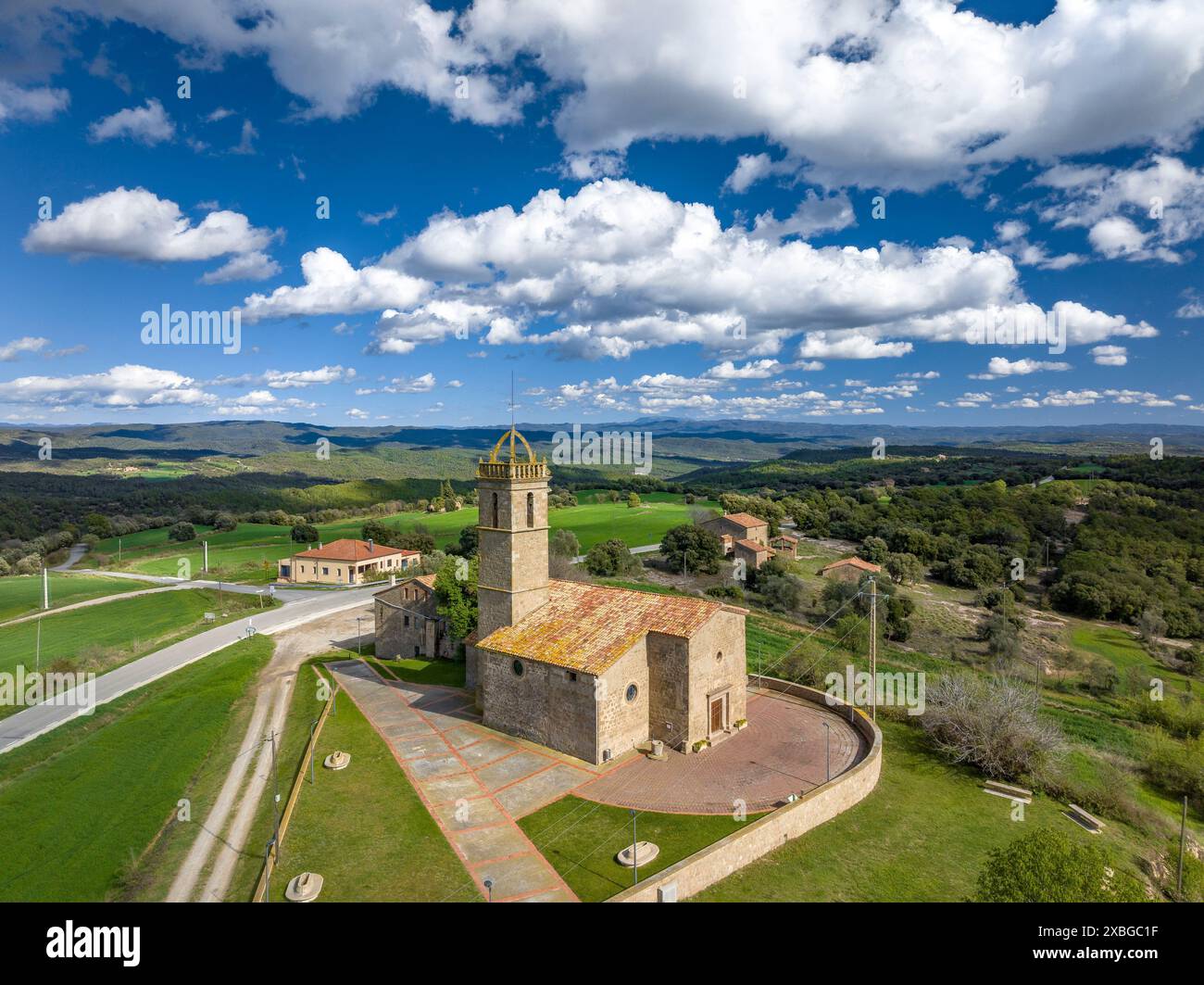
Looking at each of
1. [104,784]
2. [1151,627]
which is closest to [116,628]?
[104,784]

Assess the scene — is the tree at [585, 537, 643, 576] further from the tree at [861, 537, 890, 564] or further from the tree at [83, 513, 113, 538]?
the tree at [83, 513, 113, 538]

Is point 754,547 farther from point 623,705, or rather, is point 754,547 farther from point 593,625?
point 623,705

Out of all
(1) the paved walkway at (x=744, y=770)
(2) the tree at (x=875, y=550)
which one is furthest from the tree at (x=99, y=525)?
(2) the tree at (x=875, y=550)

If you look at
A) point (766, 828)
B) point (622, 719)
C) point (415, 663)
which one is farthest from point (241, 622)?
point (766, 828)

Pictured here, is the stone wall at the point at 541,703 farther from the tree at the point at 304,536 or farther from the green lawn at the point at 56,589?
the tree at the point at 304,536
